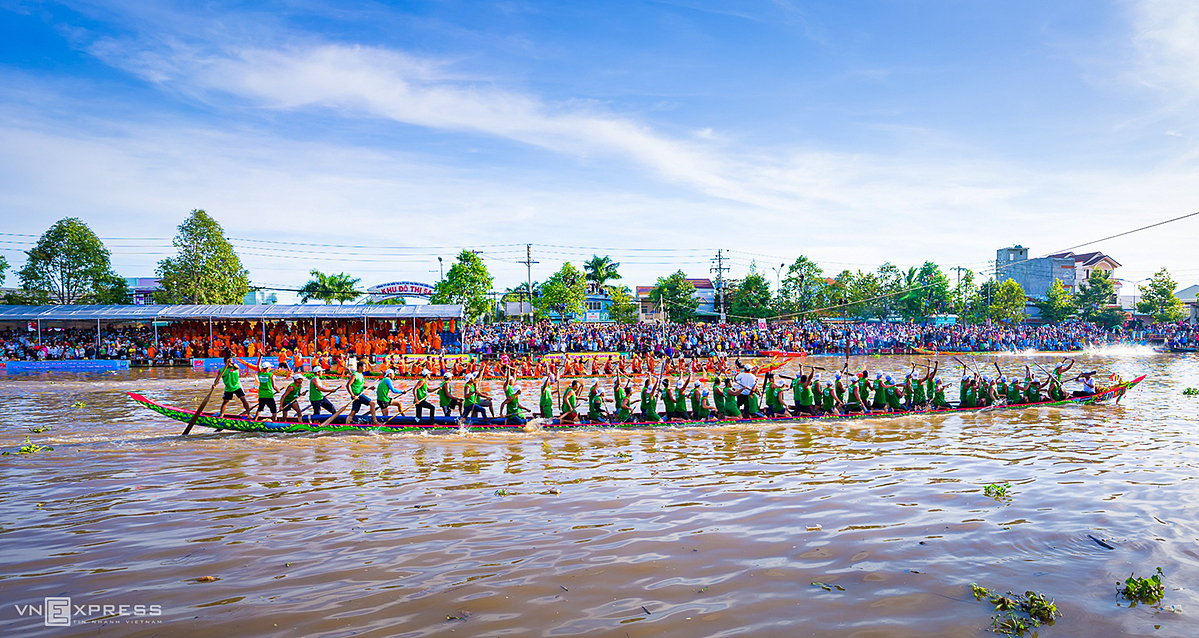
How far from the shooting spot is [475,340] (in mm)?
37688

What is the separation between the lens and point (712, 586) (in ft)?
21.1

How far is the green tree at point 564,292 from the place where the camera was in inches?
1913

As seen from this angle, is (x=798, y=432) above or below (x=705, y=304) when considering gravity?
below

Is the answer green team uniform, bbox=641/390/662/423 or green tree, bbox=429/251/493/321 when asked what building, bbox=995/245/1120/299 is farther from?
green team uniform, bbox=641/390/662/423

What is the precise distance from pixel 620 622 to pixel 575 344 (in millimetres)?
31275

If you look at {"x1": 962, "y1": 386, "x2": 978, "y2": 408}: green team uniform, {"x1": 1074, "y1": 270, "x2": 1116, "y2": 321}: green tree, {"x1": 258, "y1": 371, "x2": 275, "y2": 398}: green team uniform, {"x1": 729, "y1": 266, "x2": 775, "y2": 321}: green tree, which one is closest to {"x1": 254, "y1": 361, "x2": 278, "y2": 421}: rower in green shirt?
{"x1": 258, "y1": 371, "x2": 275, "y2": 398}: green team uniform

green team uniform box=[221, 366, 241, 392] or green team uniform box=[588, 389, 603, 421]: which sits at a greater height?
green team uniform box=[221, 366, 241, 392]

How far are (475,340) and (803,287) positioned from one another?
99.9 ft

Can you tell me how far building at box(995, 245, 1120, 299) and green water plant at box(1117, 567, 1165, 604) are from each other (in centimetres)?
7151

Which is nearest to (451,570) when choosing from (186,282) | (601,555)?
(601,555)

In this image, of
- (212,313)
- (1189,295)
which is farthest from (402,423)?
(1189,295)

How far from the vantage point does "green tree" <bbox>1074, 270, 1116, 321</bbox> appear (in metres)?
56.0

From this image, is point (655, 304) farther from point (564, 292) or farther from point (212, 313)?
point (212, 313)

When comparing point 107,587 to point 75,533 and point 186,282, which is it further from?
point 186,282
